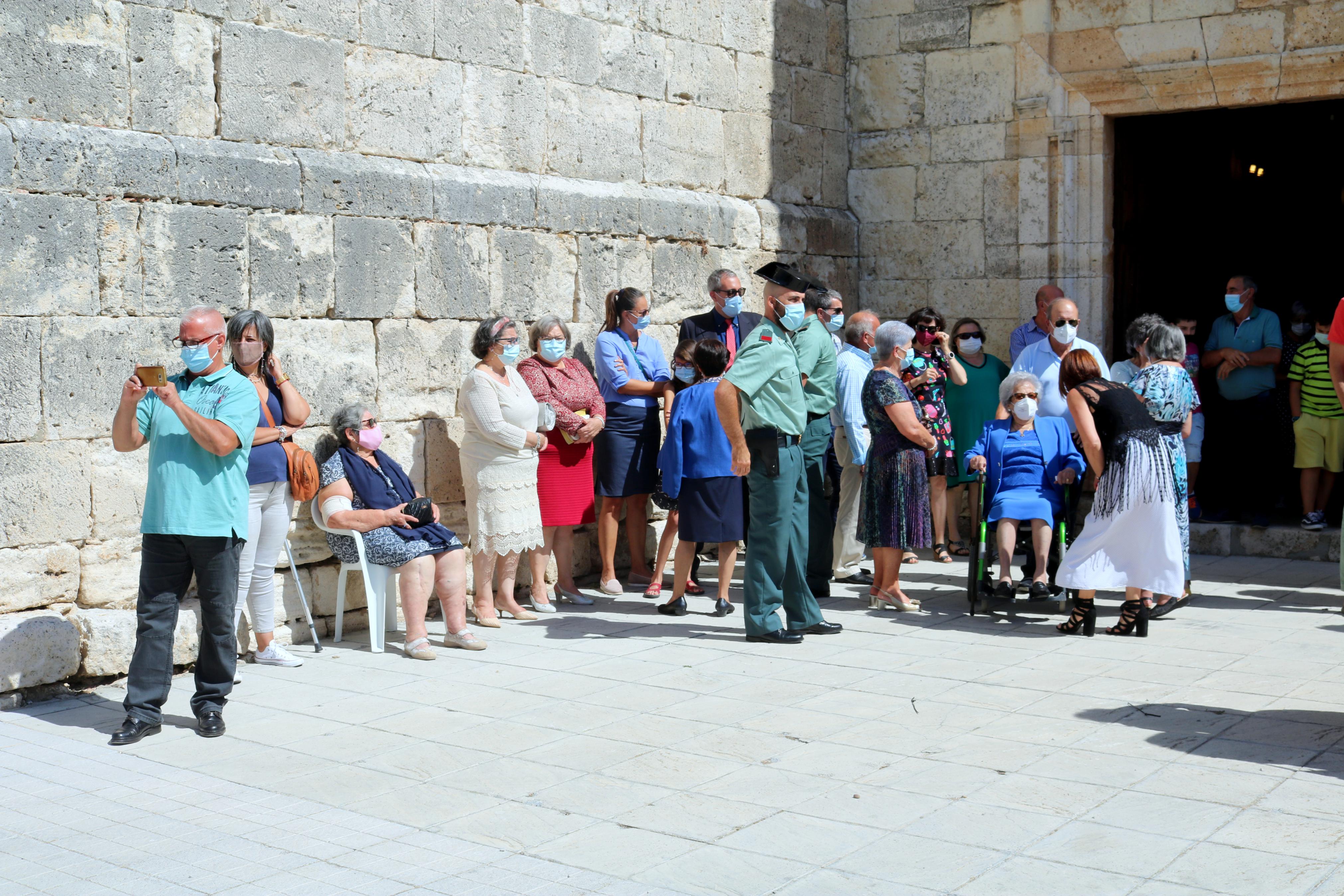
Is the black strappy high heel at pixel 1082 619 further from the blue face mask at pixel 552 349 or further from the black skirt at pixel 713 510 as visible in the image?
the blue face mask at pixel 552 349

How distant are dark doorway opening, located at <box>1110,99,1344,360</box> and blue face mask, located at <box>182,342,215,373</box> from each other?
26.5ft

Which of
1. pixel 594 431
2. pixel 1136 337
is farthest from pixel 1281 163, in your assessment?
pixel 594 431

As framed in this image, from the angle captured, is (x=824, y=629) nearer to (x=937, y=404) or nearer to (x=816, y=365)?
(x=816, y=365)

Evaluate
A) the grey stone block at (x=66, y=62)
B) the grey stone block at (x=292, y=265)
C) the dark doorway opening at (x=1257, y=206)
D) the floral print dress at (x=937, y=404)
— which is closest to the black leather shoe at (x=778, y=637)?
the floral print dress at (x=937, y=404)

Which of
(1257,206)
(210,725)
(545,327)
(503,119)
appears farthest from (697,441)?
(1257,206)

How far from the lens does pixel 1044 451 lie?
709cm

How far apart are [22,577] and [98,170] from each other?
5.66 ft

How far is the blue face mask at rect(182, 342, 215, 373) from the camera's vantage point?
505 cm

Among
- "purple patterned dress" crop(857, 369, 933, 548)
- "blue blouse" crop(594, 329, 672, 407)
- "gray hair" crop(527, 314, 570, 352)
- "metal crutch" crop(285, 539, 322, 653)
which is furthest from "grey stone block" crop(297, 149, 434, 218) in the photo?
"purple patterned dress" crop(857, 369, 933, 548)

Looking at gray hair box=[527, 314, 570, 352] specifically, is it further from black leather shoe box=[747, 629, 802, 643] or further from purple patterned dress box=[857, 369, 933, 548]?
black leather shoe box=[747, 629, 802, 643]

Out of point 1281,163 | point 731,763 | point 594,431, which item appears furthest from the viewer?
point 1281,163

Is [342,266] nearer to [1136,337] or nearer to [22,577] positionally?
[22,577]

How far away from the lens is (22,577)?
5.76 m

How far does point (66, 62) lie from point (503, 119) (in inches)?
99.2
